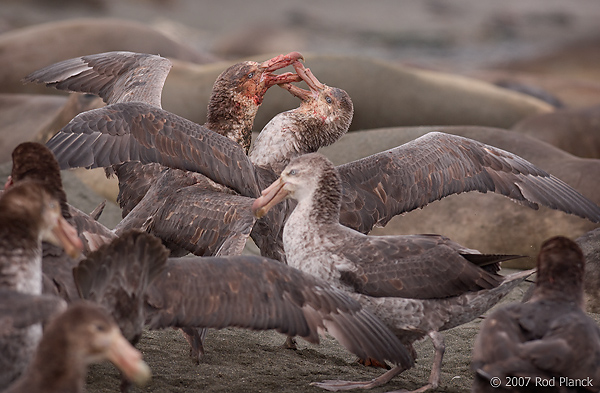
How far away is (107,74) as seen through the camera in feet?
26.6

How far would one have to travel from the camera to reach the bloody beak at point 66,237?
4.13 meters

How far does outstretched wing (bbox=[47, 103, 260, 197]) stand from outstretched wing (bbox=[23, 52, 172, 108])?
1546 millimetres

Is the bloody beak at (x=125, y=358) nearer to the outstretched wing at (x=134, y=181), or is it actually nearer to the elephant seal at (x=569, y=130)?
the outstretched wing at (x=134, y=181)

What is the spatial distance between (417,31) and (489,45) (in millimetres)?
2435

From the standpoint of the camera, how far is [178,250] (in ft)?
21.2

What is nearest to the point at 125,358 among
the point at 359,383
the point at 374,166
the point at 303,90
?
the point at 359,383

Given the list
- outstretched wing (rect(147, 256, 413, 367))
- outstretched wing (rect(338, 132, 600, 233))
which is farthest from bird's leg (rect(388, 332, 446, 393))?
outstretched wing (rect(338, 132, 600, 233))

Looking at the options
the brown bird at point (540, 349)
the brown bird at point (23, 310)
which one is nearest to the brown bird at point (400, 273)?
the brown bird at point (540, 349)

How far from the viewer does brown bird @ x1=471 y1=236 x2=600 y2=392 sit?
3.99 metres

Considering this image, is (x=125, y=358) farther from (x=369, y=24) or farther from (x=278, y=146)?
(x=369, y=24)

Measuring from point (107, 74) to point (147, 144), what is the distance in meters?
2.24

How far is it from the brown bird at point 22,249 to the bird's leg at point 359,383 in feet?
6.05

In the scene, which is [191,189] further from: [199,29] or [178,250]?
[199,29]

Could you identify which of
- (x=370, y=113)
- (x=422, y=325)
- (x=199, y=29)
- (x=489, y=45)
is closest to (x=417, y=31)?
(x=489, y=45)
